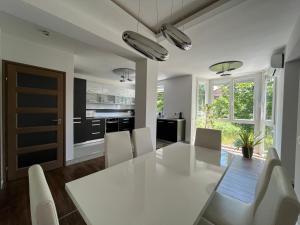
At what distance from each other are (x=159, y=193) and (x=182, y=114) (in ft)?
14.6

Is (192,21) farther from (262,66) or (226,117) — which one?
(226,117)

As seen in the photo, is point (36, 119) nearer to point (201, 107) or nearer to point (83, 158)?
point (83, 158)

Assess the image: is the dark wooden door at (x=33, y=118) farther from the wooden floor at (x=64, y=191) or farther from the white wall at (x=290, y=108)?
the white wall at (x=290, y=108)

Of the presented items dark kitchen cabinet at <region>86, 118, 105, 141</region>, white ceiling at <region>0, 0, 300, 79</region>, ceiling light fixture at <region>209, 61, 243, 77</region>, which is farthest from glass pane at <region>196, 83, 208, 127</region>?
dark kitchen cabinet at <region>86, 118, 105, 141</region>

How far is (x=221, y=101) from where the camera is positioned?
5086 millimetres

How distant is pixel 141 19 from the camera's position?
7.02ft

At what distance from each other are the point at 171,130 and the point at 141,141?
3.11m

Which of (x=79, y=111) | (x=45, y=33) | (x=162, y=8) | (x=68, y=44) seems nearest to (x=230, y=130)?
(x=162, y=8)

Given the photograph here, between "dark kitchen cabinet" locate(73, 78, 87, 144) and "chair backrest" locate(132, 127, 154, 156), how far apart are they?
2.94 m

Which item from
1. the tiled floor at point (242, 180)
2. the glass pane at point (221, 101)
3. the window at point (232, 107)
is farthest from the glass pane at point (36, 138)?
the glass pane at point (221, 101)

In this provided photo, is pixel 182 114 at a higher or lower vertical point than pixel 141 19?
lower

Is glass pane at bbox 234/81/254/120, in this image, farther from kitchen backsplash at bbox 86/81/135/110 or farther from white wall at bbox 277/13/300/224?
kitchen backsplash at bbox 86/81/135/110

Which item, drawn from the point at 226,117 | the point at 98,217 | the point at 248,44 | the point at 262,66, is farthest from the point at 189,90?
the point at 98,217

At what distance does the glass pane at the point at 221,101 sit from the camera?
16.3 feet
